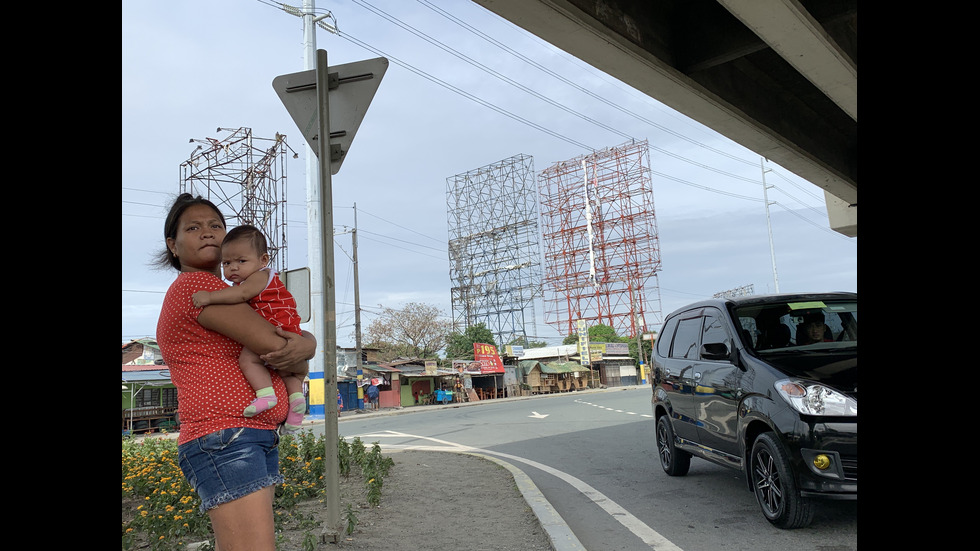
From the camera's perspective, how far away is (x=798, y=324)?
6.10m

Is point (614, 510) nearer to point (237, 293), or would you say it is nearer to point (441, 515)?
point (441, 515)

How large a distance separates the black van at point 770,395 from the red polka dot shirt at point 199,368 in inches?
152

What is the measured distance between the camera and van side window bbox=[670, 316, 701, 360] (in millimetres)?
6880

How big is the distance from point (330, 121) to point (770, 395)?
405 centimetres

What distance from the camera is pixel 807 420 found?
15.1 feet

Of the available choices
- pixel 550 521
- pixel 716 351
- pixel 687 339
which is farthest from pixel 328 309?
pixel 687 339

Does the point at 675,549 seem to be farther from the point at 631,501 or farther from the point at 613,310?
the point at 613,310

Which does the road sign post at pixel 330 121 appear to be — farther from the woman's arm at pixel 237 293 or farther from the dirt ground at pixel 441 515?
the woman's arm at pixel 237 293

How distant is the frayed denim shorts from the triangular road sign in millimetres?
3489

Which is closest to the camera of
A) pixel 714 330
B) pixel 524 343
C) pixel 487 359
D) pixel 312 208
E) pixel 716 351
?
pixel 716 351

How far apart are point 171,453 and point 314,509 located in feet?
10.6

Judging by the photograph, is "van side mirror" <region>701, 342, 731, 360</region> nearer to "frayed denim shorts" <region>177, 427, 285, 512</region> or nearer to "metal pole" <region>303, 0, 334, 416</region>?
"frayed denim shorts" <region>177, 427, 285, 512</region>
